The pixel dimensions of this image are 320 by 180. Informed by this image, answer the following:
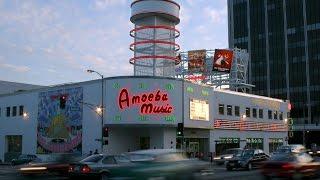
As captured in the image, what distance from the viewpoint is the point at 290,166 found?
86.3 ft

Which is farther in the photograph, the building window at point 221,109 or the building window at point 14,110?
the building window at point 14,110

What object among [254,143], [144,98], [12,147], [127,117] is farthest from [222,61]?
Result: [12,147]

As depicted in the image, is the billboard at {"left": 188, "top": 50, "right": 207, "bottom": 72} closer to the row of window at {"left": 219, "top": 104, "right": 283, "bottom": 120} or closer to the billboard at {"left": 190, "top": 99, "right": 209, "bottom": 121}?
the row of window at {"left": 219, "top": 104, "right": 283, "bottom": 120}

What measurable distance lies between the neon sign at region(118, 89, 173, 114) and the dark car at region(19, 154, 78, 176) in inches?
1053

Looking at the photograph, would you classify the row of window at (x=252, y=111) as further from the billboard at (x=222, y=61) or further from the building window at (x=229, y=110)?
the billboard at (x=222, y=61)

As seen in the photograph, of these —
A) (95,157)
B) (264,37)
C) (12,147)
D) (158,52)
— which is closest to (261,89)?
(264,37)

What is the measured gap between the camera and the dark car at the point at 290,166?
26.3 meters

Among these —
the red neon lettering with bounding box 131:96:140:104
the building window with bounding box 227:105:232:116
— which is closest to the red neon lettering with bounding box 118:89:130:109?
the red neon lettering with bounding box 131:96:140:104

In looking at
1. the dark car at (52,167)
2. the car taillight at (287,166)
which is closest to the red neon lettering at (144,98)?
the dark car at (52,167)

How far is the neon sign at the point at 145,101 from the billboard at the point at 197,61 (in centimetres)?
2870

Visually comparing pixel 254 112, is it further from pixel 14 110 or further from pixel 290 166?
pixel 290 166

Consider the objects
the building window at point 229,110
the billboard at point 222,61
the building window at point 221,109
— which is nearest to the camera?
the building window at point 221,109

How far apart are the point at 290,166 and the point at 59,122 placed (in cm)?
3971

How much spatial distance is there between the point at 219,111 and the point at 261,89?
81.6 meters
